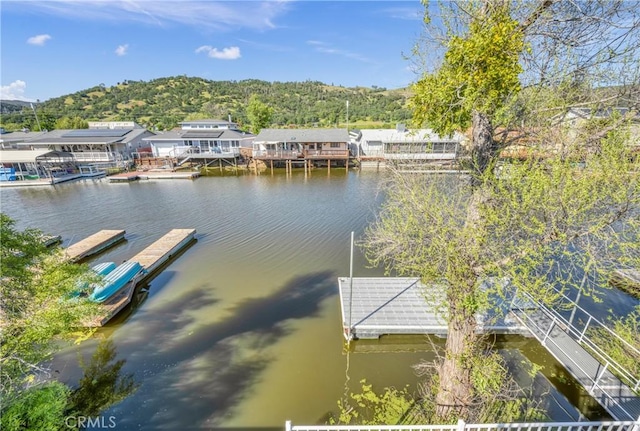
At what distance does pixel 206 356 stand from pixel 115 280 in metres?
4.25

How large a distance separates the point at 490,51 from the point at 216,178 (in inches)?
1048

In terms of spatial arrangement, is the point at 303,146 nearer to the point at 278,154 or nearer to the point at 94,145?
the point at 278,154

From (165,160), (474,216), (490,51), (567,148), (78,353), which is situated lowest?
(78,353)

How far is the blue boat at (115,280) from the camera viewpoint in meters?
8.12

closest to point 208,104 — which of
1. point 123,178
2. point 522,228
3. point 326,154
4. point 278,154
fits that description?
point 278,154

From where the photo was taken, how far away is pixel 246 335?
7.75 meters

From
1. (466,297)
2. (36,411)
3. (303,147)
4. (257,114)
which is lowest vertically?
Result: (36,411)

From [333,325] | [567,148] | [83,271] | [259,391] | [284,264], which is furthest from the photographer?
[284,264]

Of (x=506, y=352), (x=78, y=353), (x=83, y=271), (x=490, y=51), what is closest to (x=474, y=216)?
(x=490, y=51)

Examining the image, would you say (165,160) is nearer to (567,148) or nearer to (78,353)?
(78,353)

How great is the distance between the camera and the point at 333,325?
8070 mm

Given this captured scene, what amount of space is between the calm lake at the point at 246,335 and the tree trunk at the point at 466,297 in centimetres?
144

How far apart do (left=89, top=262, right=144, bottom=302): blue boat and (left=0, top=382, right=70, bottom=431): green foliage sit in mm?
3101

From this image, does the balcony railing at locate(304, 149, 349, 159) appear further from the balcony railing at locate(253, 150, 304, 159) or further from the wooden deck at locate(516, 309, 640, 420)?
the wooden deck at locate(516, 309, 640, 420)
